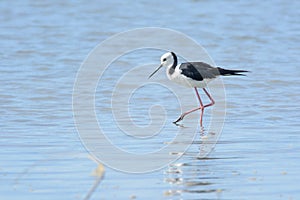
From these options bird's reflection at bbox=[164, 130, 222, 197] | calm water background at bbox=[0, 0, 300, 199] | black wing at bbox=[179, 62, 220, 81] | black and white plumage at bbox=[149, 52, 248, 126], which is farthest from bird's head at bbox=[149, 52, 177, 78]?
bird's reflection at bbox=[164, 130, 222, 197]

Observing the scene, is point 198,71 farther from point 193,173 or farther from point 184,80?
point 193,173

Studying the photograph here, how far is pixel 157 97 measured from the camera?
456 inches

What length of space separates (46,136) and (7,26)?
11.2 meters

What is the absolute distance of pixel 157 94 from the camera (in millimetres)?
11875

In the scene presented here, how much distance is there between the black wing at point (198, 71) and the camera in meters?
10.6

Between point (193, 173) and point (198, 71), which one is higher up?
point (193, 173)

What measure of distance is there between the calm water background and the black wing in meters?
0.57

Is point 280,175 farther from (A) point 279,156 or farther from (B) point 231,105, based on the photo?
(B) point 231,105

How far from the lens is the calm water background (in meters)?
6.61

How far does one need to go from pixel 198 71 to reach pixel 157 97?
116 cm

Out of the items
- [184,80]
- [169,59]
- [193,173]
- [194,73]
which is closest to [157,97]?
[169,59]

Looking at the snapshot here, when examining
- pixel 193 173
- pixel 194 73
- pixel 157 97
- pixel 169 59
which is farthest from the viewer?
pixel 157 97

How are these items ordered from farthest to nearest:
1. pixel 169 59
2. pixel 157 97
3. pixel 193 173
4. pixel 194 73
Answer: pixel 157 97 < pixel 169 59 < pixel 194 73 < pixel 193 173

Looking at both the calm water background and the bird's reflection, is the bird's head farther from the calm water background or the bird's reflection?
the bird's reflection
